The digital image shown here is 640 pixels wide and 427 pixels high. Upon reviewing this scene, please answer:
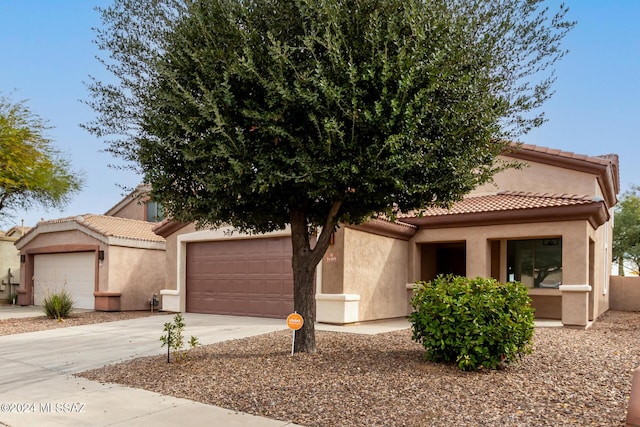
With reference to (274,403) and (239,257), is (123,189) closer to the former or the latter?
(274,403)

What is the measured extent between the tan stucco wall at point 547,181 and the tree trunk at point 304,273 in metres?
9.63

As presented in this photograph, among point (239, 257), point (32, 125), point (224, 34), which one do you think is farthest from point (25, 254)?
point (224, 34)

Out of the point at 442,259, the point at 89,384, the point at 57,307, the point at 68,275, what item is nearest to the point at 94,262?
the point at 68,275

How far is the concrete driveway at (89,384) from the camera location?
19.9 ft

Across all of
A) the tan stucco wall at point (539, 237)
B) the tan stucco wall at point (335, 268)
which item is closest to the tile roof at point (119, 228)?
the tan stucco wall at point (335, 268)

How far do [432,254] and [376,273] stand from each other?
167 inches

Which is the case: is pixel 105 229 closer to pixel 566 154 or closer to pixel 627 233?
pixel 566 154

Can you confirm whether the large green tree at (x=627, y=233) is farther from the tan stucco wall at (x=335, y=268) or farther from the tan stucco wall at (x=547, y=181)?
the tan stucco wall at (x=335, y=268)

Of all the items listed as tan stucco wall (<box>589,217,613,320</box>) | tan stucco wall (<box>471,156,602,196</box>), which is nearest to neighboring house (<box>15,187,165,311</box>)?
tan stucco wall (<box>471,156,602,196</box>)

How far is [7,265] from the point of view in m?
25.3

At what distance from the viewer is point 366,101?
727cm

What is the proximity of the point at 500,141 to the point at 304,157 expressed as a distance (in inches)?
135

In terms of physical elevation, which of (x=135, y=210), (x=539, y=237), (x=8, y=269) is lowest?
(x=8, y=269)

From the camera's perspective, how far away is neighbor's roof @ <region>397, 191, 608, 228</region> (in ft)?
45.4
